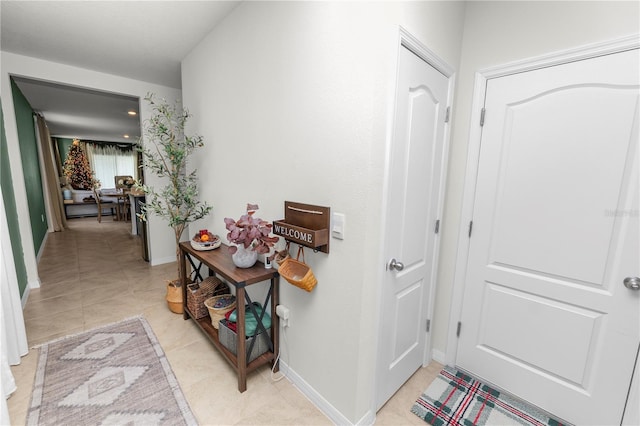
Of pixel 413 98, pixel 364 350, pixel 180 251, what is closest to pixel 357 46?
pixel 413 98

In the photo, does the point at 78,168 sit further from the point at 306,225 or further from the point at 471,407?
the point at 471,407

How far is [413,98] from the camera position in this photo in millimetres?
1457

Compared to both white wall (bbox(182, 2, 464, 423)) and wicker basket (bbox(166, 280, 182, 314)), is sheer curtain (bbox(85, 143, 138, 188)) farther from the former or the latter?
white wall (bbox(182, 2, 464, 423))

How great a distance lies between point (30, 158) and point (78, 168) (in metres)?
5.05

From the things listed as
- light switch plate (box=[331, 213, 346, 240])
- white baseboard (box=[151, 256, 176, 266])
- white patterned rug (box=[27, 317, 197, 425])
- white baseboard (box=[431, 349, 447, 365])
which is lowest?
white patterned rug (box=[27, 317, 197, 425])

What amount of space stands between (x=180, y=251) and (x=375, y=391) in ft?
6.40

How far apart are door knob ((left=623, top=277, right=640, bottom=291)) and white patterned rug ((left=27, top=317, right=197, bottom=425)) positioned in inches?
92.3

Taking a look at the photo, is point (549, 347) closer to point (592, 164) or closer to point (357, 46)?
point (592, 164)

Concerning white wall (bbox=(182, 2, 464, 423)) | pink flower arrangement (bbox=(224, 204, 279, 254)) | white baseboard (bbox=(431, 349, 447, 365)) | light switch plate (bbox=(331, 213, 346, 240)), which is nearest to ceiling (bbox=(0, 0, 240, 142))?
white wall (bbox=(182, 2, 464, 423))

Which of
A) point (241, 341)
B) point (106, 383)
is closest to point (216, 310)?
point (241, 341)

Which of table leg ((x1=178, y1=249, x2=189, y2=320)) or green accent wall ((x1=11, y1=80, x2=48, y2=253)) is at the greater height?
green accent wall ((x1=11, y1=80, x2=48, y2=253))

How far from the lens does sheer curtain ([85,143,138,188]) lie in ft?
28.9

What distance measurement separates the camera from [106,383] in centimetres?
176

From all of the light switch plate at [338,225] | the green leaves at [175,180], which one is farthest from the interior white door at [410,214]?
the green leaves at [175,180]
